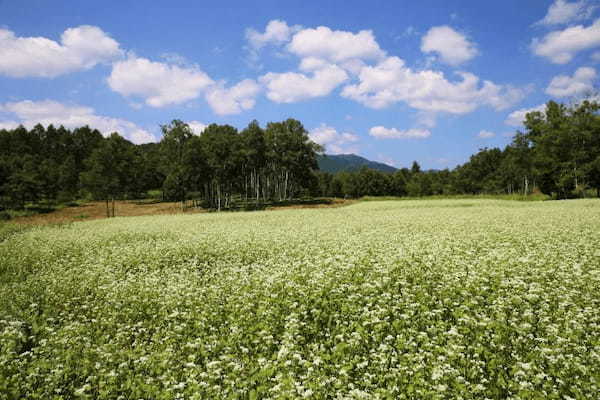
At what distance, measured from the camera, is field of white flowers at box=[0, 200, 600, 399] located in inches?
240

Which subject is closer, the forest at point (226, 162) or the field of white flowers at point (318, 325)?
the field of white flowers at point (318, 325)

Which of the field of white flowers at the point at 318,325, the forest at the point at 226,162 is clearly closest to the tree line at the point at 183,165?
the forest at the point at 226,162

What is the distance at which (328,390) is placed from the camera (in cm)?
597

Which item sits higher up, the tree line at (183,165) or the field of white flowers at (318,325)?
the tree line at (183,165)

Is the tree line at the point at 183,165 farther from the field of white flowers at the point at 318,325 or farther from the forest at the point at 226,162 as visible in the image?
the field of white flowers at the point at 318,325

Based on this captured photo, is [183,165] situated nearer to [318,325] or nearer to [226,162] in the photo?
[226,162]

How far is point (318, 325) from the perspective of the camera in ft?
28.2

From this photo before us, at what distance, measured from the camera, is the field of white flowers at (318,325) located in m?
6.09

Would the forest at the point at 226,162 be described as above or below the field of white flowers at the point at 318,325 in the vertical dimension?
above

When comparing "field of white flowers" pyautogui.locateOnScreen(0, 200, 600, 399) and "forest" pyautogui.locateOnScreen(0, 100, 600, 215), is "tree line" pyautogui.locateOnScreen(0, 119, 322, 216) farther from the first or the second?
"field of white flowers" pyautogui.locateOnScreen(0, 200, 600, 399)

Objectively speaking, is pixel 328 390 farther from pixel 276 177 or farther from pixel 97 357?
pixel 276 177

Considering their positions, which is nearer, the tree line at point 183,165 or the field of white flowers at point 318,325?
the field of white flowers at point 318,325

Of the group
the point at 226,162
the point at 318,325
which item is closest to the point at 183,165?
the point at 226,162

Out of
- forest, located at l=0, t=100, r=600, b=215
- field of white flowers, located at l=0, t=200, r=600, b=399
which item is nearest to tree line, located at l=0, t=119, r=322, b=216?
forest, located at l=0, t=100, r=600, b=215
